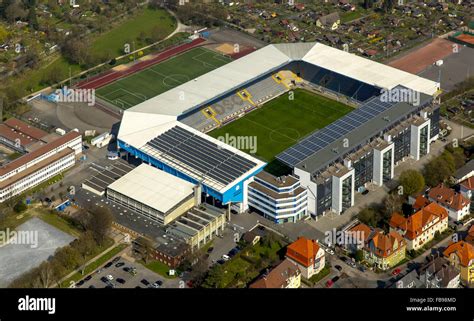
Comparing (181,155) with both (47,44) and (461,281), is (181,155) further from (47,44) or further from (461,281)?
(47,44)

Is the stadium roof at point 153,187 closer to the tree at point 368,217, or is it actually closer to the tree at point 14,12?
the tree at point 368,217

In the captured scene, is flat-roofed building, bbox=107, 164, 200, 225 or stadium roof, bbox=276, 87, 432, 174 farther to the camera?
stadium roof, bbox=276, 87, 432, 174

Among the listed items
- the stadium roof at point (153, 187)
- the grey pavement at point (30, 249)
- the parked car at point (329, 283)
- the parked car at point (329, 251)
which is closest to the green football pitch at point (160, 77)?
the stadium roof at point (153, 187)

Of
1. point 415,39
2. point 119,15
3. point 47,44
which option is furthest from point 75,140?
point 415,39

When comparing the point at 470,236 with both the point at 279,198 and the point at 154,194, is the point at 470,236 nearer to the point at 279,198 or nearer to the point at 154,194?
the point at 279,198

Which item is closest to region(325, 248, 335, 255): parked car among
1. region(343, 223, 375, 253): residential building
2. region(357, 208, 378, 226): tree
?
region(343, 223, 375, 253): residential building

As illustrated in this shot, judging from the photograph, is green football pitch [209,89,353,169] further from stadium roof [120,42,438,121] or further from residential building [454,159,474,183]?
residential building [454,159,474,183]
